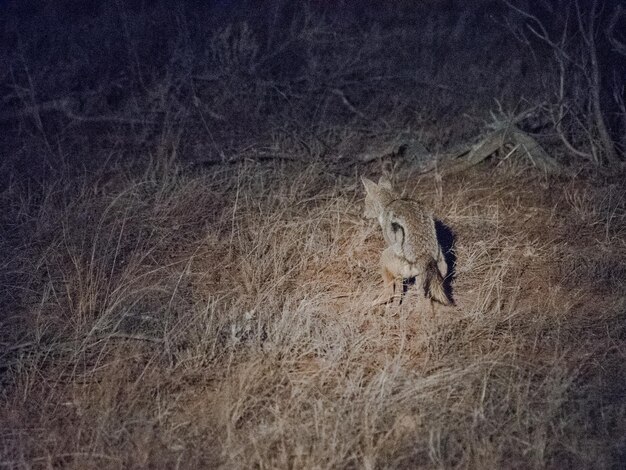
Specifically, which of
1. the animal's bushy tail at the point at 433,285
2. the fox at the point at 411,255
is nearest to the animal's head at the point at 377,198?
the fox at the point at 411,255

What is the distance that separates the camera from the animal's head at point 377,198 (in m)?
5.15

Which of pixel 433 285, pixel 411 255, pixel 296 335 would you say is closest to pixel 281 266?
pixel 296 335

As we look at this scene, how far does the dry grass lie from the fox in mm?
124

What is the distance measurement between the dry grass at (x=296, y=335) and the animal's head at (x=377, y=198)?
0.21 m

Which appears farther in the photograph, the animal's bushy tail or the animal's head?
the animal's head

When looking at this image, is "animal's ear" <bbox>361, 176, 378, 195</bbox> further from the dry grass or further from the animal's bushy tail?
the animal's bushy tail

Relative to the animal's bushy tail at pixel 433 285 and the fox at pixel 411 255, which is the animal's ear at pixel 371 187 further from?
the animal's bushy tail at pixel 433 285

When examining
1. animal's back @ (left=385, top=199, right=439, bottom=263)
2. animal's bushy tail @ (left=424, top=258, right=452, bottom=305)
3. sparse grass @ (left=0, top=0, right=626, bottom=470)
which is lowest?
sparse grass @ (left=0, top=0, right=626, bottom=470)

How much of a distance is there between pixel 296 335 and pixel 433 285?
0.97 metres

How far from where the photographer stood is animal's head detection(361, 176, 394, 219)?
5152 mm

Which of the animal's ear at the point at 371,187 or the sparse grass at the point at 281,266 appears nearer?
the sparse grass at the point at 281,266

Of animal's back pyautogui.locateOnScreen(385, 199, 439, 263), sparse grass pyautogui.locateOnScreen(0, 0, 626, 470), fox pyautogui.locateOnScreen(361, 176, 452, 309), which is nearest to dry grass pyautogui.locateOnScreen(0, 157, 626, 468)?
sparse grass pyautogui.locateOnScreen(0, 0, 626, 470)

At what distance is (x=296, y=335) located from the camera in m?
4.13

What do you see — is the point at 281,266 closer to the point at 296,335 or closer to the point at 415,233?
the point at 296,335
